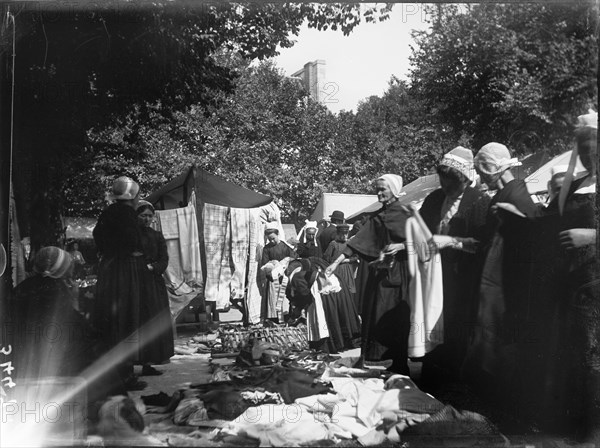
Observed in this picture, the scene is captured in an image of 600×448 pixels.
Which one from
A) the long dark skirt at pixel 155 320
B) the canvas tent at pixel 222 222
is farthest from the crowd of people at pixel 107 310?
the canvas tent at pixel 222 222

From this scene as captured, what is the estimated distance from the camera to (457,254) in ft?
15.8

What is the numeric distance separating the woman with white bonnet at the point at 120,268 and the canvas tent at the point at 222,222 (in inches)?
8.8

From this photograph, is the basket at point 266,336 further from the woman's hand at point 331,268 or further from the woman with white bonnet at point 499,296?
the woman with white bonnet at point 499,296

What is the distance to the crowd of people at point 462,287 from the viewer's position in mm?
4637

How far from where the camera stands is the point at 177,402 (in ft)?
15.5

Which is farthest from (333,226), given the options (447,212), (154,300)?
(154,300)

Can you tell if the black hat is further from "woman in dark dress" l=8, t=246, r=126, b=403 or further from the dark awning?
"woman in dark dress" l=8, t=246, r=126, b=403

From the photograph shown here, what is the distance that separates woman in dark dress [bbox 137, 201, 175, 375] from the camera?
4.91m

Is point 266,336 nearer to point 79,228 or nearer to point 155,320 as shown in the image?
point 155,320

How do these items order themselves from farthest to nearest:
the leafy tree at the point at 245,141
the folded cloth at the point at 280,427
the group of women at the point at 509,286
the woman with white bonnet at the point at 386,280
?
the leafy tree at the point at 245,141, the woman with white bonnet at the point at 386,280, the group of women at the point at 509,286, the folded cloth at the point at 280,427

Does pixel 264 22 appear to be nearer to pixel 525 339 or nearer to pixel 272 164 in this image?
pixel 272 164

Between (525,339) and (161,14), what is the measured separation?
3725mm

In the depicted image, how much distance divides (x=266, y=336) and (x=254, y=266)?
62 centimetres

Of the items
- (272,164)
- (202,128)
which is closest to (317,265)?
(272,164)
